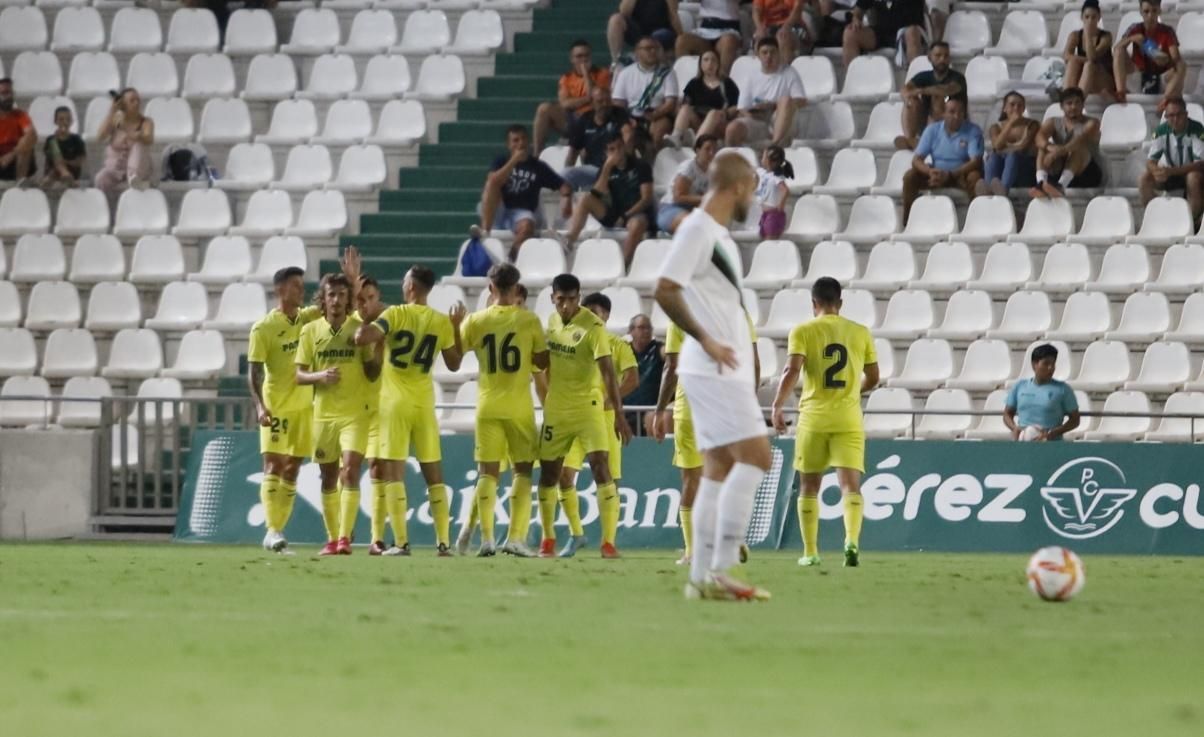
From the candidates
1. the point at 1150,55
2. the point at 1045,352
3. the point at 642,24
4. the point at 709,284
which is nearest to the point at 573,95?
the point at 642,24

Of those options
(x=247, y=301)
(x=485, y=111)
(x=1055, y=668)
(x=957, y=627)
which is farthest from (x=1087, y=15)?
(x=1055, y=668)

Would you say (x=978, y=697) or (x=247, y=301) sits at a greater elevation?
(x=247, y=301)

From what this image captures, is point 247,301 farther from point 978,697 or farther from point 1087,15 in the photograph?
point 978,697

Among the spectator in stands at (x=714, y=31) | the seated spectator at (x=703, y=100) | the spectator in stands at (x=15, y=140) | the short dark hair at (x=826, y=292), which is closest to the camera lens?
the short dark hair at (x=826, y=292)

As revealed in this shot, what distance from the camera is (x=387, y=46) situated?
26547mm

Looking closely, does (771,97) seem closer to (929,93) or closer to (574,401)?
(929,93)

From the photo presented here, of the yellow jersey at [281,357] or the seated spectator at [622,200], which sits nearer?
the yellow jersey at [281,357]

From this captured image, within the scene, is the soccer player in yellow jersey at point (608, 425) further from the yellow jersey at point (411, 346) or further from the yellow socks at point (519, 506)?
the yellow jersey at point (411, 346)

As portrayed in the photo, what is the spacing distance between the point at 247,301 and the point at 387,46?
14.9ft

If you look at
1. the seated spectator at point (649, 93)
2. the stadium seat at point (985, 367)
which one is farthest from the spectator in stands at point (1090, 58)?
the seated spectator at point (649, 93)

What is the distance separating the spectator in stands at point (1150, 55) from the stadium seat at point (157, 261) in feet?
36.1

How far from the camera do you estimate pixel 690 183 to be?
22625mm

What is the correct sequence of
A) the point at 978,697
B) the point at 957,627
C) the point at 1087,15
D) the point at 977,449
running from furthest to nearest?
the point at 1087,15
the point at 977,449
the point at 957,627
the point at 978,697

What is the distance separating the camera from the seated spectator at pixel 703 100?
23.7 meters
